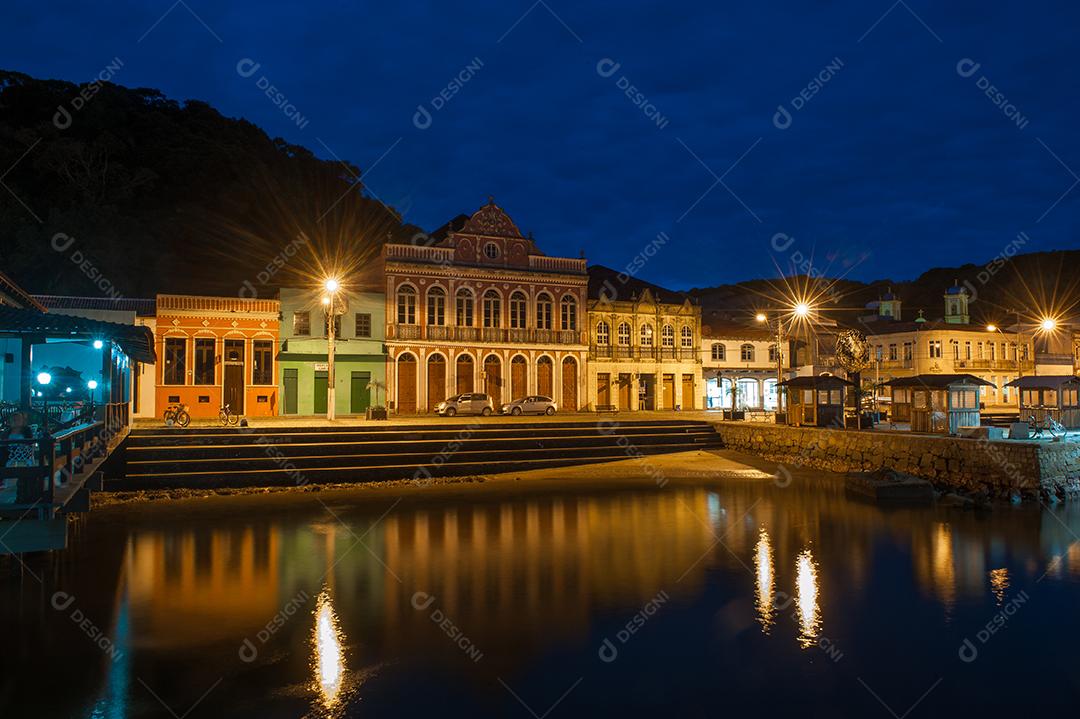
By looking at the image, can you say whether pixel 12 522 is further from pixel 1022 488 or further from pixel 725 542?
pixel 1022 488

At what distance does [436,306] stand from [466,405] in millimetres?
7040

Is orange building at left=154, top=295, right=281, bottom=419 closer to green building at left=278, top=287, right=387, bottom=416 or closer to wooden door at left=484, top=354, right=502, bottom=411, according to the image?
green building at left=278, top=287, right=387, bottom=416

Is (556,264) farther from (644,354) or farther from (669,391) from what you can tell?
(669,391)

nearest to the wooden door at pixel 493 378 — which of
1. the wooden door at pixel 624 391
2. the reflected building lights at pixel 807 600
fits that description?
the wooden door at pixel 624 391

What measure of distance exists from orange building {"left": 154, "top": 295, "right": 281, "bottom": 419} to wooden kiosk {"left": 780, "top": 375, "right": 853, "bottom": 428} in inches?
986

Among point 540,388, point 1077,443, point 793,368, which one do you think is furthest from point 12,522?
point 793,368

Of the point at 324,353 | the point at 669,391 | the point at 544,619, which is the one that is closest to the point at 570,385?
the point at 669,391

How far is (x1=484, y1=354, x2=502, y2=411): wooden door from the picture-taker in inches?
1740

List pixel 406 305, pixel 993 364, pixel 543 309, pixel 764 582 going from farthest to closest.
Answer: pixel 993 364, pixel 543 309, pixel 406 305, pixel 764 582

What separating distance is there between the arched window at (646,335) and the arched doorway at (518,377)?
9134mm

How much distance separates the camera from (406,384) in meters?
42.1

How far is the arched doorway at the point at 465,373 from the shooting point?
43625 mm

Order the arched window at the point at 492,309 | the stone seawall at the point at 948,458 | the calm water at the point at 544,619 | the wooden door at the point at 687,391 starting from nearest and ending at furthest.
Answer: the calm water at the point at 544,619
the stone seawall at the point at 948,458
the arched window at the point at 492,309
the wooden door at the point at 687,391

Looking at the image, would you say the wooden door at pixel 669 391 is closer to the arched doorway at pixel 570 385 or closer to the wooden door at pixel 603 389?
the wooden door at pixel 603 389
